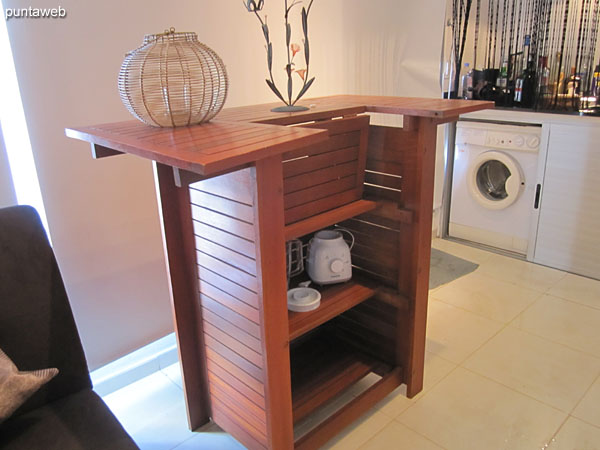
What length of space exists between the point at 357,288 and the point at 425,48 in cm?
182

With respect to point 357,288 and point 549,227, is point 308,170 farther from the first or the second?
point 549,227

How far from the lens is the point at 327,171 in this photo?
1.54 meters

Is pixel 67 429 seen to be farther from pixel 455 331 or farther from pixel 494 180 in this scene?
pixel 494 180

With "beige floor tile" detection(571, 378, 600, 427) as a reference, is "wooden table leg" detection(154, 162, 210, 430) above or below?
above

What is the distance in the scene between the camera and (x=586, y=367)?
2.07m

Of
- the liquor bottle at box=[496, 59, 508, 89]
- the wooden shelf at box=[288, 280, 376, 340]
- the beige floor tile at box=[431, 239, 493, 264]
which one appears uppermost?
the liquor bottle at box=[496, 59, 508, 89]

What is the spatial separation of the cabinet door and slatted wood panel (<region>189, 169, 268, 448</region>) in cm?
233

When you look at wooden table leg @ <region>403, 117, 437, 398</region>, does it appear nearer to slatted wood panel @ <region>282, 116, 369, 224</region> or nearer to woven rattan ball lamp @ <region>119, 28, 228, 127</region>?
slatted wood panel @ <region>282, 116, 369, 224</region>

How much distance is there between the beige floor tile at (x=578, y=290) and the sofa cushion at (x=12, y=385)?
8.61 feet

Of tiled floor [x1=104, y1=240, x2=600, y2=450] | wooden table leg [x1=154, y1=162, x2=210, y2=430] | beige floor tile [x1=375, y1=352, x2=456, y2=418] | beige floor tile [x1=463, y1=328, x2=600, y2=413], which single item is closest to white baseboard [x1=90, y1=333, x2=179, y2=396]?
tiled floor [x1=104, y1=240, x2=600, y2=450]

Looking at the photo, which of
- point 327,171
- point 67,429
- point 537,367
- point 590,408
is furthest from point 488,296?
point 67,429

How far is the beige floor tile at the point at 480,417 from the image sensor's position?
66.9 inches

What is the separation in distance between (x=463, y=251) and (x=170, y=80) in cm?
263

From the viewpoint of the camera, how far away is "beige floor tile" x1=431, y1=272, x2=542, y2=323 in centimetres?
254
